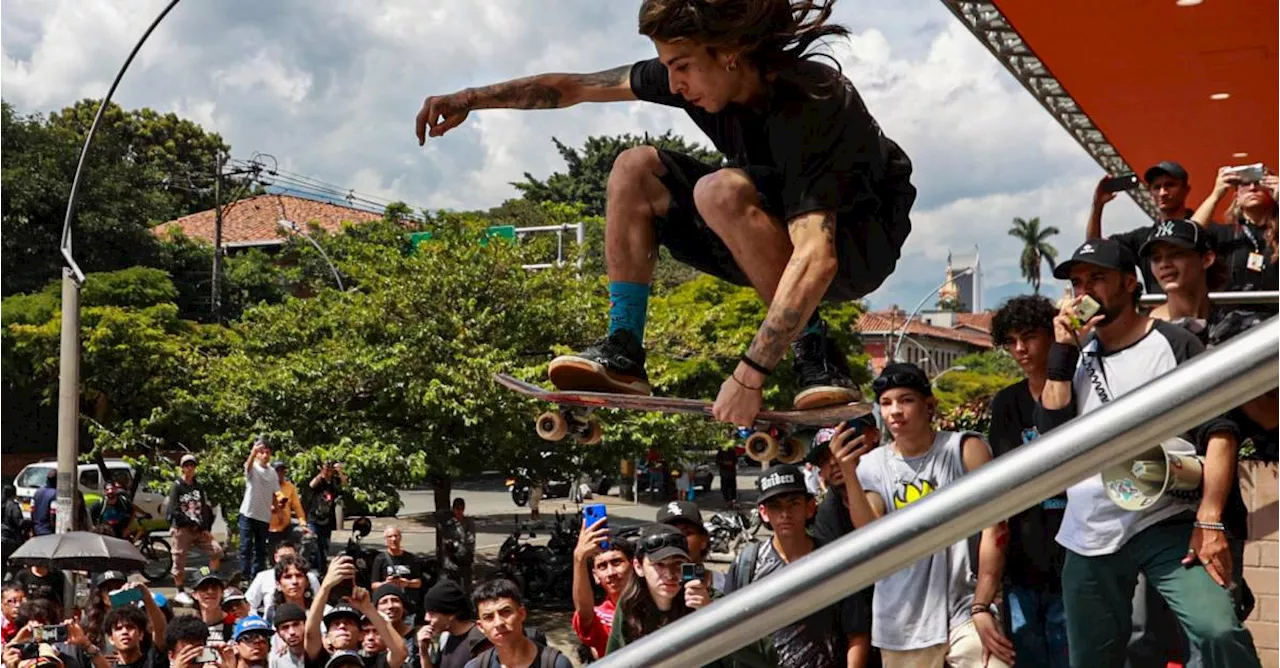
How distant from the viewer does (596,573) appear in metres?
5.56

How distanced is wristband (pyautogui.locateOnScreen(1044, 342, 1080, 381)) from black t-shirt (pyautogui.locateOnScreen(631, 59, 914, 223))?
2.50ft

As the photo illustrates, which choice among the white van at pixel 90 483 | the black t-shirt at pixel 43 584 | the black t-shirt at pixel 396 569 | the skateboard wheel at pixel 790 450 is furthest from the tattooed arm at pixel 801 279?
the white van at pixel 90 483

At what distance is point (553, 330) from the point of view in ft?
49.2

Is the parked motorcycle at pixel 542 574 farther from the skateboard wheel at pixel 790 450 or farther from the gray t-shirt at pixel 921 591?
the skateboard wheel at pixel 790 450

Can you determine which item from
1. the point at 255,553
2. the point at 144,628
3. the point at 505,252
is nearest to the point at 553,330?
the point at 505,252

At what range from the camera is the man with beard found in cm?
322

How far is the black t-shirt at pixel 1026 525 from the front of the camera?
162 inches

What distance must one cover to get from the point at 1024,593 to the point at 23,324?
28.5 m

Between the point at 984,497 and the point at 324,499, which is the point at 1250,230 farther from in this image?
the point at 324,499

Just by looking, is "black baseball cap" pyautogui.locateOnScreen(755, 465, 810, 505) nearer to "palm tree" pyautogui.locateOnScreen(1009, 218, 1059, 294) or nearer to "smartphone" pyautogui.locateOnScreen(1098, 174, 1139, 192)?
"smartphone" pyautogui.locateOnScreen(1098, 174, 1139, 192)

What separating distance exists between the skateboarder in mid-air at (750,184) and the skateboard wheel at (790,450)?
0.80ft

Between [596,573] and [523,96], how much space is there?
2.67m

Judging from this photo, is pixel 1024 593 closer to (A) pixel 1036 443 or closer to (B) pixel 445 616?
(B) pixel 445 616

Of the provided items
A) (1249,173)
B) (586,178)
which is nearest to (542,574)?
(1249,173)
